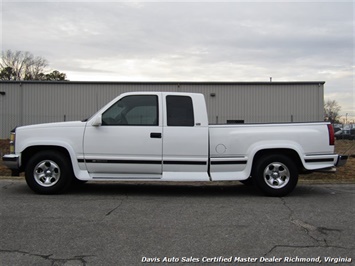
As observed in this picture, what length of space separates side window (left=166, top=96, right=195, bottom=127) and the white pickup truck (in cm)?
2

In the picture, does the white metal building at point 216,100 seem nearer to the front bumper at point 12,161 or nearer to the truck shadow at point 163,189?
the truck shadow at point 163,189

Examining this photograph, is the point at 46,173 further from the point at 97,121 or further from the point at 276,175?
the point at 276,175

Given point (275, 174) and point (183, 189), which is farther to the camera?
point (183, 189)

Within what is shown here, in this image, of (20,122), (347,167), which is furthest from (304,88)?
(20,122)

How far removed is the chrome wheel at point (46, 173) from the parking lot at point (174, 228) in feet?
1.02

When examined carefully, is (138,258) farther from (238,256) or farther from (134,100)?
(134,100)

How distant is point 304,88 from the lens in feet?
90.6

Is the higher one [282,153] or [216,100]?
[216,100]

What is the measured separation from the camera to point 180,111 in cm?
→ 734

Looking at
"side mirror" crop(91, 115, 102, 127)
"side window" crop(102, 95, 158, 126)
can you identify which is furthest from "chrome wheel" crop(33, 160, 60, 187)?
"side window" crop(102, 95, 158, 126)

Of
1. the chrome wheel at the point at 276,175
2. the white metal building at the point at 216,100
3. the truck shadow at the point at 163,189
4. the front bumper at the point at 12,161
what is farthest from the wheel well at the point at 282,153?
the white metal building at the point at 216,100

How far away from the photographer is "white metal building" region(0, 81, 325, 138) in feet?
90.5

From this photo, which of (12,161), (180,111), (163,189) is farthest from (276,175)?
(12,161)

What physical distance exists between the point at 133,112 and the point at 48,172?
2.05m
